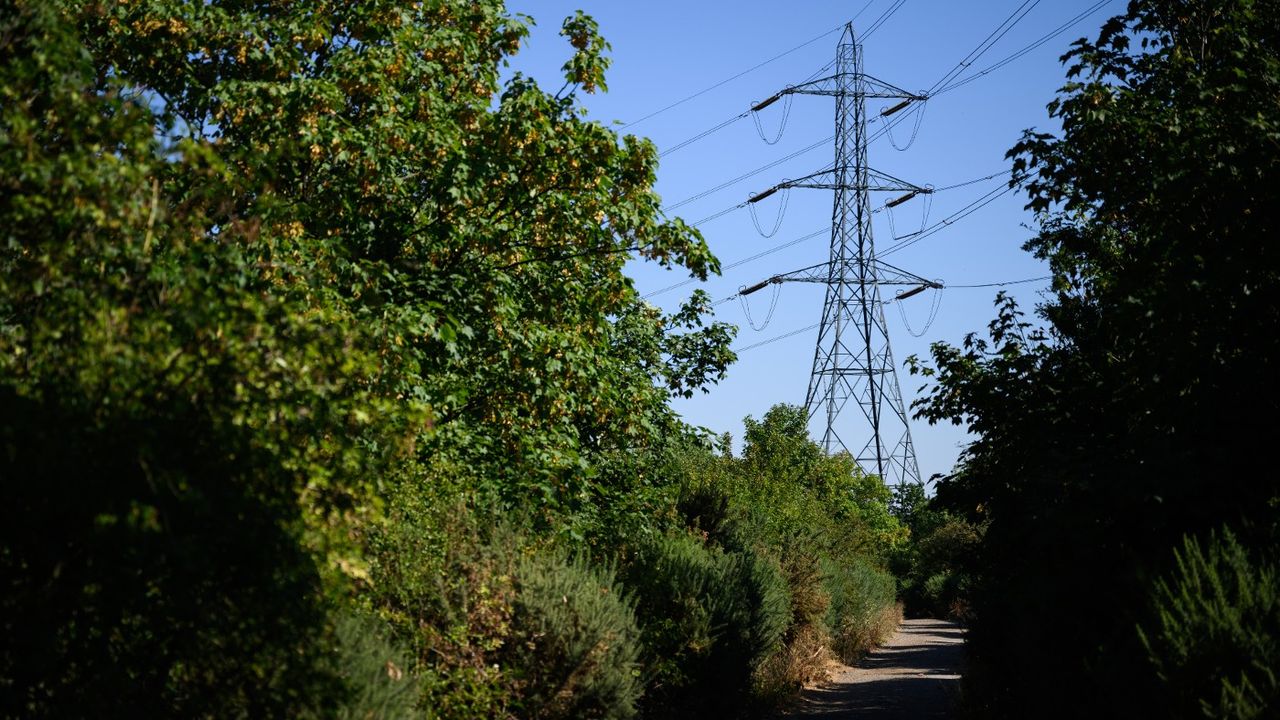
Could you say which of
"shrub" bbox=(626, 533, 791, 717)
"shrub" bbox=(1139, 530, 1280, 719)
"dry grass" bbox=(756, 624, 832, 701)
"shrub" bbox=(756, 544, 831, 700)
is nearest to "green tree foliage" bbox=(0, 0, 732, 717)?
"shrub" bbox=(626, 533, 791, 717)

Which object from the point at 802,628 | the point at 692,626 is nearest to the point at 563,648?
the point at 692,626

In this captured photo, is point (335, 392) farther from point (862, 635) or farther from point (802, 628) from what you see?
point (862, 635)

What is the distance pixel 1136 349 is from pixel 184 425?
9044 mm

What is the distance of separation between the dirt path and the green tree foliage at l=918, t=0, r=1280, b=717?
162 inches

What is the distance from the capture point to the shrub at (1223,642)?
5988 mm

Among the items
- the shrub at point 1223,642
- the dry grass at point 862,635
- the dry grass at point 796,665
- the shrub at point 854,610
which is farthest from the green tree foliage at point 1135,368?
the dry grass at point 862,635

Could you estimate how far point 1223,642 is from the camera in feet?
20.6

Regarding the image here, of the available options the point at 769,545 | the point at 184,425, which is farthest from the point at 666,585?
the point at 184,425

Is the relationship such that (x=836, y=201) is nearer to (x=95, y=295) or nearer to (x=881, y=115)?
(x=881, y=115)

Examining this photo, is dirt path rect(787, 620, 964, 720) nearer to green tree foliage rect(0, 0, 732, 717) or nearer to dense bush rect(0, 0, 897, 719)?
dense bush rect(0, 0, 897, 719)

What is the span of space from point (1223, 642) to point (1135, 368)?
393 cm

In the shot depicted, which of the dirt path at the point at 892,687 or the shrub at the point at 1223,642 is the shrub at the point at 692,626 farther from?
the shrub at the point at 1223,642

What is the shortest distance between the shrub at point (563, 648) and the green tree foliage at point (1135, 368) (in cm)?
432

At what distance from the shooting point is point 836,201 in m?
40.6
